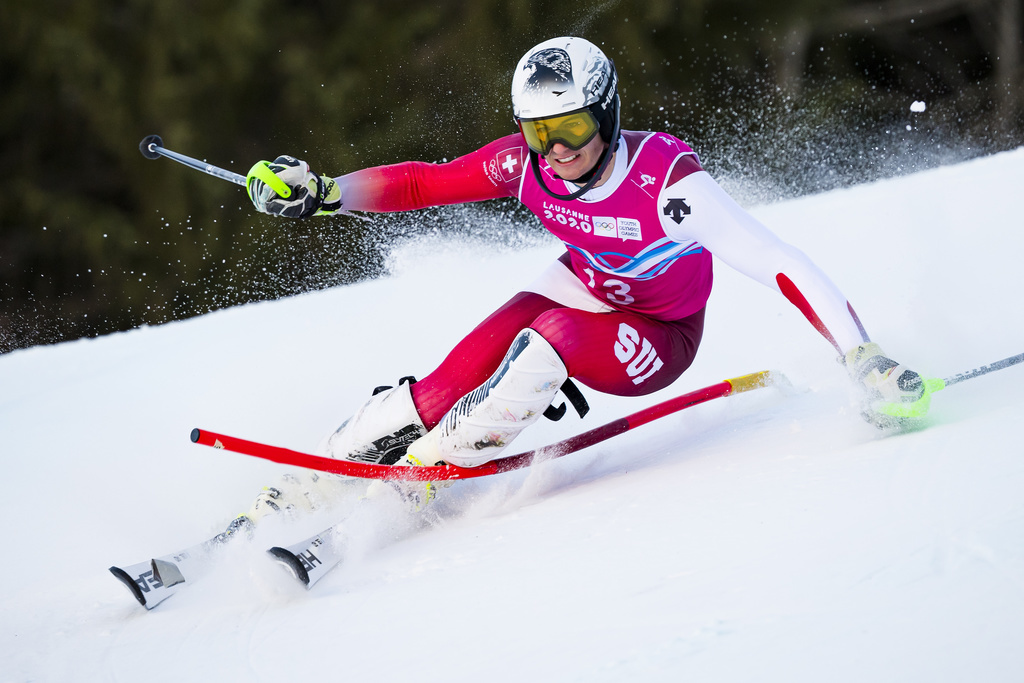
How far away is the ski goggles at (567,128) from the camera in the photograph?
199cm

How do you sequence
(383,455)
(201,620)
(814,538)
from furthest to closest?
1. (383,455)
2. (201,620)
3. (814,538)

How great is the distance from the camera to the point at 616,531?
166 cm

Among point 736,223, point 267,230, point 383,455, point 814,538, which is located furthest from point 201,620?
point 267,230

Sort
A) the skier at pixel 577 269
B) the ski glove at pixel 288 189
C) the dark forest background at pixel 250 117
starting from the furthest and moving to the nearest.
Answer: the dark forest background at pixel 250 117, the ski glove at pixel 288 189, the skier at pixel 577 269

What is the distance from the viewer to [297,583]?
1844 mm

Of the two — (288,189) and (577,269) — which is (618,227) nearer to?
(577,269)

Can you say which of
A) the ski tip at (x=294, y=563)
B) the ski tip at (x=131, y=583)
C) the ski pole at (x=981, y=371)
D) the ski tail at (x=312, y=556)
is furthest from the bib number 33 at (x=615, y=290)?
the ski tip at (x=131, y=583)

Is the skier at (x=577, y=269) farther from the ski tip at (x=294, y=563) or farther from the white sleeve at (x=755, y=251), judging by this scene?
the ski tip at (x=294, y=563)

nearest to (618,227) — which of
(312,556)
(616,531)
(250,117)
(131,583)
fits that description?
(616,531)

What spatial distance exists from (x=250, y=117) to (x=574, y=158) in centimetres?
831

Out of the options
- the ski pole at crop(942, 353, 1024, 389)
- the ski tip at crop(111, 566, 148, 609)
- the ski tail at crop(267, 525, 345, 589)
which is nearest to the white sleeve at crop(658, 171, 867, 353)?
the ski pole at crop(942, 353, 1024, 389)

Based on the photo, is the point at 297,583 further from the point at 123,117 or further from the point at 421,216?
the point at 123,117

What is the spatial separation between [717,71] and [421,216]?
529cm

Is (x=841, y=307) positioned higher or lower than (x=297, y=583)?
higher
